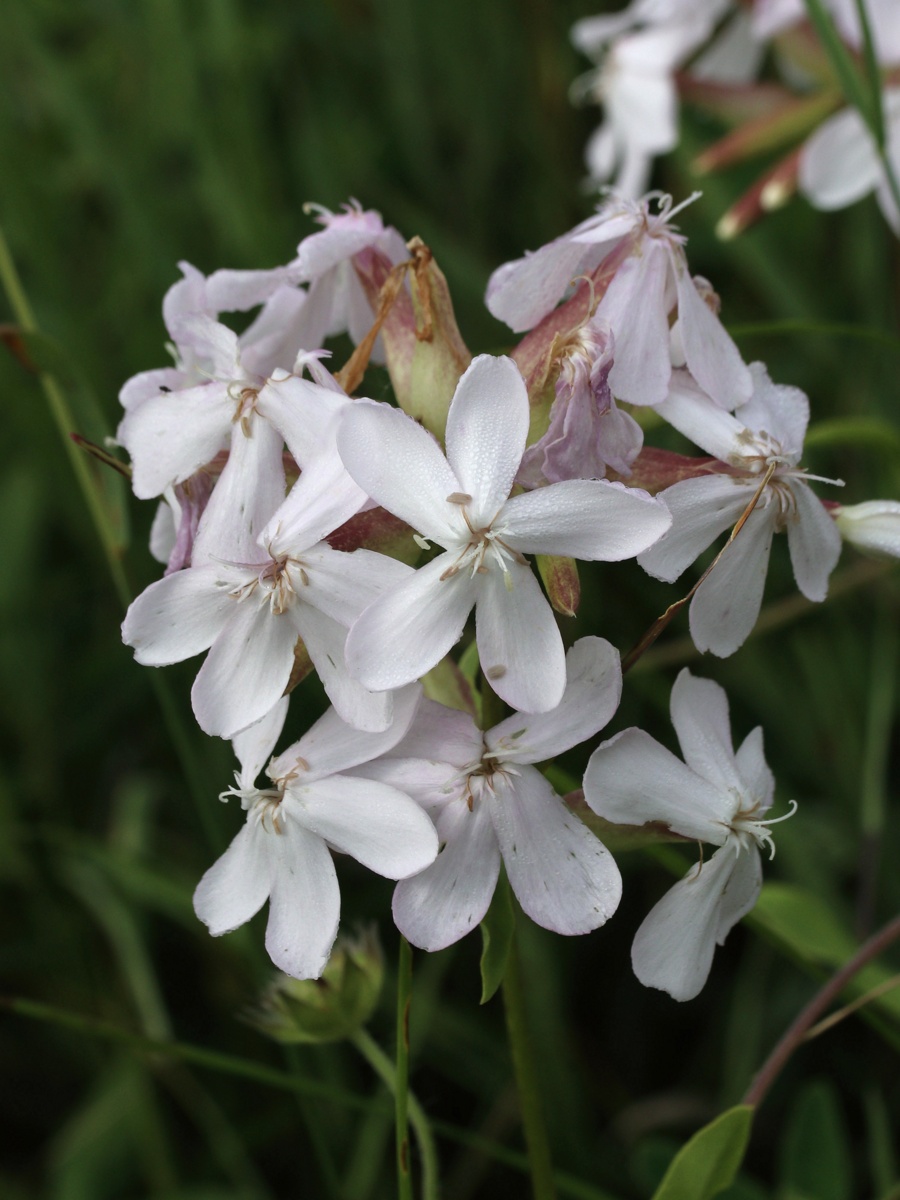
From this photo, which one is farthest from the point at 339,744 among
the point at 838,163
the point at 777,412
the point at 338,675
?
the point at 838,163

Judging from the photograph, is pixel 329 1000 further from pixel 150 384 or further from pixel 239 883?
pixel 150 384

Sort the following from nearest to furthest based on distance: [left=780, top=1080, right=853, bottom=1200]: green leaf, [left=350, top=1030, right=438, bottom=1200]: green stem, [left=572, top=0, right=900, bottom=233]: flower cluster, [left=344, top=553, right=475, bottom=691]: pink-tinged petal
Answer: [left=344, top=553, right=475, bottom=691]: pink-tinged petal, [left=350, top=1030, right=438, bottom=1200]: green stem, [left=780, top=1080, right=853, bottom=1200]: green leaf, [left=572, top=0, right=900, bottom=233]: flower cluster

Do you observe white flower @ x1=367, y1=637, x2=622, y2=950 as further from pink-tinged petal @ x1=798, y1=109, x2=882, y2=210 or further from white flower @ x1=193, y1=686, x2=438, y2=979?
pink-tinged petal @ x1=798, y1=109, x2=882, y2=210

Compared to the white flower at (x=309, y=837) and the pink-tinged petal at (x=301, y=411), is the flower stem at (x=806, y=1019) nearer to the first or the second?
the white flower at (x=309, y=837)

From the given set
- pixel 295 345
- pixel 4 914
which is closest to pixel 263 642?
pixel 295 345

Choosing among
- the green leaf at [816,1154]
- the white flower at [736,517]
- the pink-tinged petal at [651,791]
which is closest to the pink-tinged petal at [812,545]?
the white flower at [736,517]

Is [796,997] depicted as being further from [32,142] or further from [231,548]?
[32,142]

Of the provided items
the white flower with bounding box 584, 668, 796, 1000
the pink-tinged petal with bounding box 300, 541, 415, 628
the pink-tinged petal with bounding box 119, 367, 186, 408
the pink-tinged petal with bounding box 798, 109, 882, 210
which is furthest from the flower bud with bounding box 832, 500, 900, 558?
the pink-tinged petal with bounding box 798, 109, 882, 210
